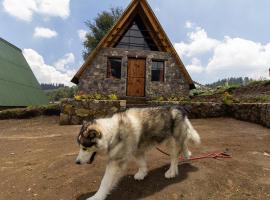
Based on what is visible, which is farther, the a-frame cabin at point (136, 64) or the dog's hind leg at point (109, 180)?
the a-frame cabin at point (136, 64)

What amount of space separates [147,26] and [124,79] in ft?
12.8

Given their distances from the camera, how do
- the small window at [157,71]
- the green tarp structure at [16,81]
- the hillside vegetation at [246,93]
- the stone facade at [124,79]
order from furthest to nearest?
the green tarp structure at [16,81]
the small window at [157,71]
the stone facade at [124,79]
the hillside vegetation at [246,93]

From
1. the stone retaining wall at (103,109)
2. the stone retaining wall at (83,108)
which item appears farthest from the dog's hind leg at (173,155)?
the stone retaining wall at (83,108)

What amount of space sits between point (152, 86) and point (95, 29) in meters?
20.1

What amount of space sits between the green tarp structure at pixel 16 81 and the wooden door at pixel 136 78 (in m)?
9.13

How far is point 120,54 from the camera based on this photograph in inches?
742

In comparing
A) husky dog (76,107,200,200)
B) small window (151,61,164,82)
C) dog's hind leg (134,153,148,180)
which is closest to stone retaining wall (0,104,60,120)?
small window (151,61,164,82)

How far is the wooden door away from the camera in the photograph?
19.0m

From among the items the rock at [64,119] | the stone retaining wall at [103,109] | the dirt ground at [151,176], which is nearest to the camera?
the dirt ground at [151,176]

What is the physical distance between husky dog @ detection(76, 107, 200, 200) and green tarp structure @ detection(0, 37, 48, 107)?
17.8m

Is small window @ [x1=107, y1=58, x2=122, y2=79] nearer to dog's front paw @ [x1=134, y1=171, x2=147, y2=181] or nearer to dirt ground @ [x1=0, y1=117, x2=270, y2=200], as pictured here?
dirt ground @ [x1=0, y1=117, x2=270, y2=200]

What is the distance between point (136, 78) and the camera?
19.1 metres

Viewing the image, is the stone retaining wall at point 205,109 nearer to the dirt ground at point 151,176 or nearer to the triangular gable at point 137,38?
the dirt ground at point 151,176

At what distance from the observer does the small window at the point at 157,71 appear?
1933 cm
